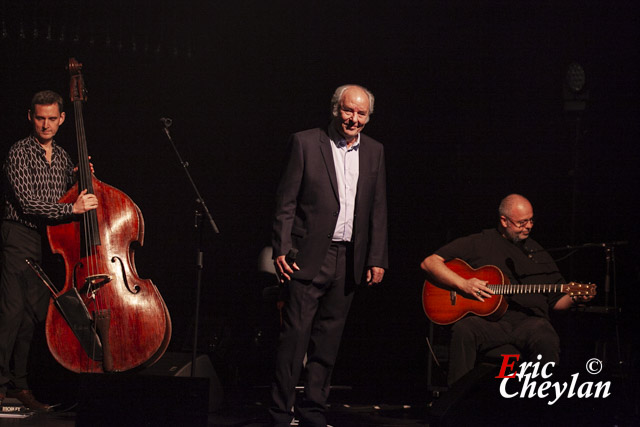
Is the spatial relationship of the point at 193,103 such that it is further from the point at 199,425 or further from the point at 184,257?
the point at 199,425

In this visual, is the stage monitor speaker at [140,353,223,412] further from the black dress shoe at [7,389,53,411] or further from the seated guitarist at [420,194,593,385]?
the seated guitarist at [420,194,593,385]

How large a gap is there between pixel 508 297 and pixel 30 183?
8.98 feet

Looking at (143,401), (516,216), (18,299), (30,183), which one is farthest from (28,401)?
(516,216)

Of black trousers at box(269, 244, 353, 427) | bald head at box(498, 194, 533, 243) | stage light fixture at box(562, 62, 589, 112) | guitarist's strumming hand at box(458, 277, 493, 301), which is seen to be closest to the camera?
black trousers at box(269, 244, 353, 427)

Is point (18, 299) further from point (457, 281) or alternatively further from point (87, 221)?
point (457, 281)

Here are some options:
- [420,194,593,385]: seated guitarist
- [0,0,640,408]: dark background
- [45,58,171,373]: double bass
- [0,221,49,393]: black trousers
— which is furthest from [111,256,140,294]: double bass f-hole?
[420,194,593,385]: seated guitarist

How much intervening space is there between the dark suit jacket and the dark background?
173 cm

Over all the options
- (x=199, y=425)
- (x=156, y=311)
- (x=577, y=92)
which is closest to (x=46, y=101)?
(x=156, y=311)

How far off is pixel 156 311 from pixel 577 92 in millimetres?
3054

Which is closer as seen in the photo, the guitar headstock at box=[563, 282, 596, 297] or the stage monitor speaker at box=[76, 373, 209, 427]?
the stage monitor speaker at box=[76, 373, 209, 427]

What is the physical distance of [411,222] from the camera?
5441mm

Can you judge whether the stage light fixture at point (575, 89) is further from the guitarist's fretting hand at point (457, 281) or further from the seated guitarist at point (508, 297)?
the guitarist's fretting hand at point (457, 281)

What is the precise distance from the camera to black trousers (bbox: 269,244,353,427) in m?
3.38

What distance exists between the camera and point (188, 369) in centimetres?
409
